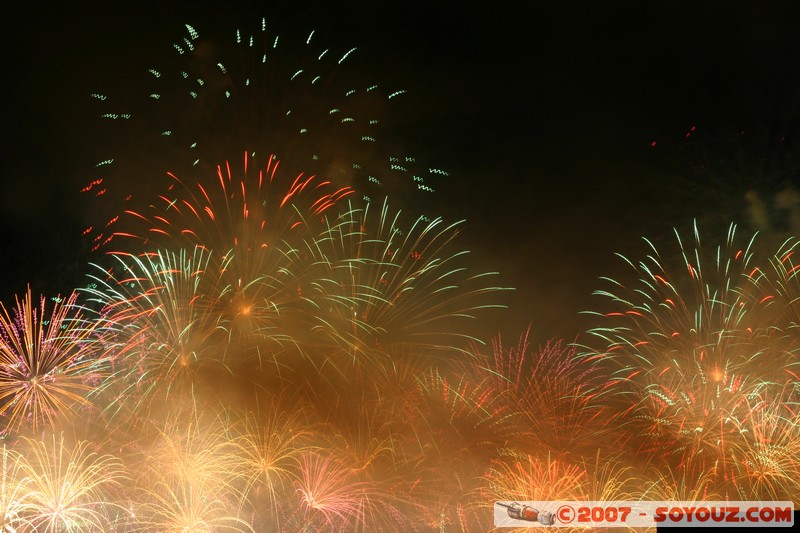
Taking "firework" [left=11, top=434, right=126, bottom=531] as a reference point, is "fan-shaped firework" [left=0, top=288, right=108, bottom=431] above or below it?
above

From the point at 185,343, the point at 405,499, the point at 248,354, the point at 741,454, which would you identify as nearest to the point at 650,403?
the point at 741,454

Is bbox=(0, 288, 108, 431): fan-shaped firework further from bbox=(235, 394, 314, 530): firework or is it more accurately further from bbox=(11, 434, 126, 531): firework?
bbox=(235, 394, 314, 530): firework

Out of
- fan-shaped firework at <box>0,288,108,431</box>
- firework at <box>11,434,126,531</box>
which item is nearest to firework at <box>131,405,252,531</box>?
firework at <box>11,434,126,531</box>

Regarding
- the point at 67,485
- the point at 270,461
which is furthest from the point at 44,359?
the point at 270,461

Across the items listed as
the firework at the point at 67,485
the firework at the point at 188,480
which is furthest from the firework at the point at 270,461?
the firework at the point at 67,485

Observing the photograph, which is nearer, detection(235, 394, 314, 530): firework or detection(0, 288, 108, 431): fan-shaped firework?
detection(0, 288, 108, 431): fan-shaped firework

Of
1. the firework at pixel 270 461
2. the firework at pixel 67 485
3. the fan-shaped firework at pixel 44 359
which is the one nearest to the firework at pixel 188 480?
the firework at pixel 270 461

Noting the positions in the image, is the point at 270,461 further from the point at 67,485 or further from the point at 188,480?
the point at 67,485

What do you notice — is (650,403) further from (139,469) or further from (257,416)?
(139,469)

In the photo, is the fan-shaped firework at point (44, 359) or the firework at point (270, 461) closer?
the fan-shaped firework at point (44, 359)

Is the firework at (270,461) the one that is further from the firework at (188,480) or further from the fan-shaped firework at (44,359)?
the fan-shaped firework at (44,359)

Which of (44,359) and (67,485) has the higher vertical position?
(44,359)

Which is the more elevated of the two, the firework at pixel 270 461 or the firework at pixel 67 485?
the firework at pixel 270 461

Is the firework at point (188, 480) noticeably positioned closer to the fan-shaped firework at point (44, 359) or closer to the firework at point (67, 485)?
the firework at point (67, 485)
